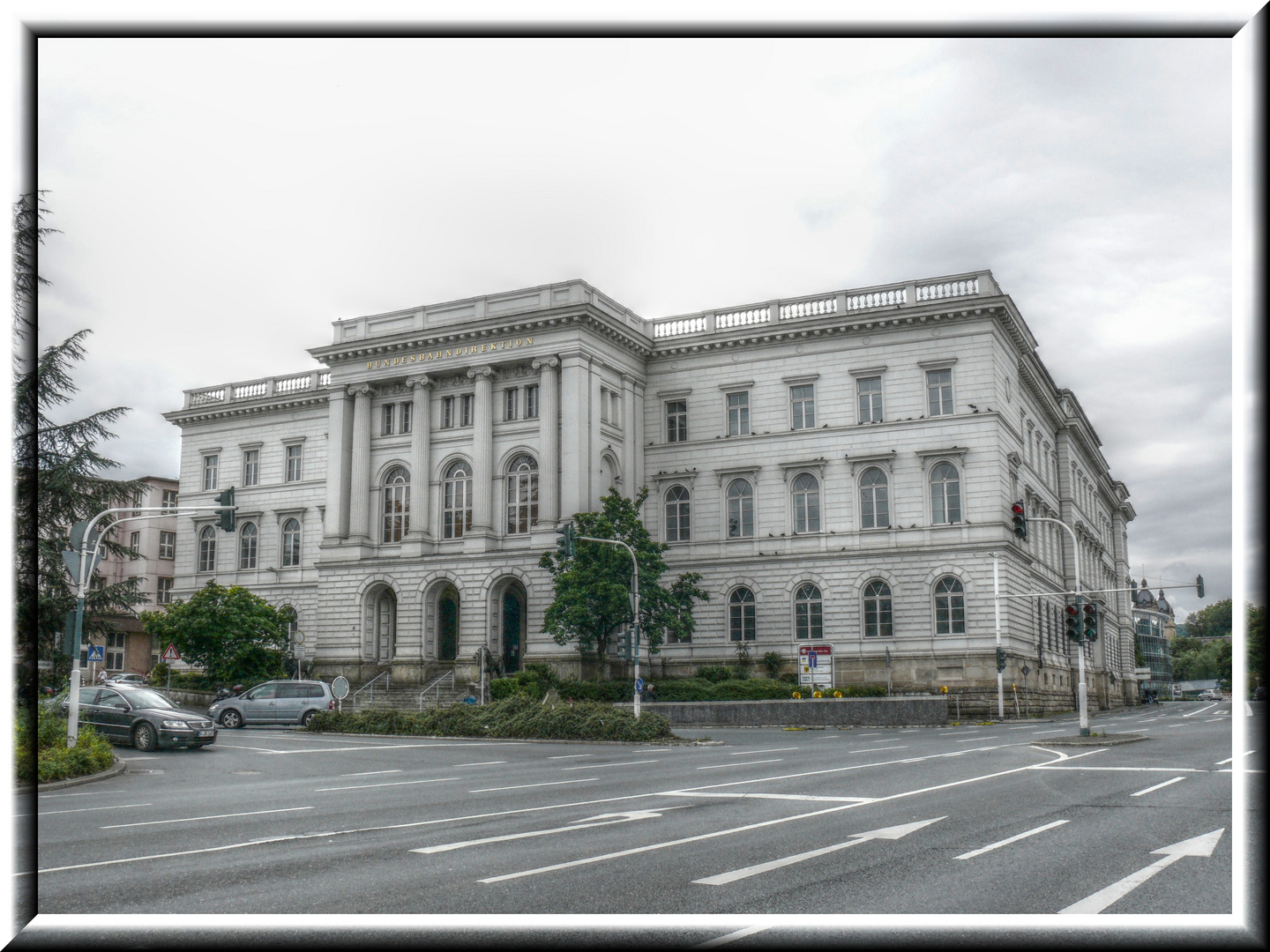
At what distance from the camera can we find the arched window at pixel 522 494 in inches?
2052

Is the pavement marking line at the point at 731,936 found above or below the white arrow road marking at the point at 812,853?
above

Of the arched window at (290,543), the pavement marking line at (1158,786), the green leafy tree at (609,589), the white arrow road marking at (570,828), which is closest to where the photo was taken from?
the white arrow road marking at (570,828)

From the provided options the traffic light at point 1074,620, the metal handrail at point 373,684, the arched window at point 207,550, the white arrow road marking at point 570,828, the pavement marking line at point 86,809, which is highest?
the arched window at point 207,550

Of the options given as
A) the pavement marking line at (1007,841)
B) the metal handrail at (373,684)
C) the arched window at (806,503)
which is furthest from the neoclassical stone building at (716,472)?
the pavement marking line at (1007,841)

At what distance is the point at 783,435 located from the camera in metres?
52.2

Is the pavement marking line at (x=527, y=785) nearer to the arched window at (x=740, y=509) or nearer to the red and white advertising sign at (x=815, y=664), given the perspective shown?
the red and white advertising sign at (x=815, y=664)

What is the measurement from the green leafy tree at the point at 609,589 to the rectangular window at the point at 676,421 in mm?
7429

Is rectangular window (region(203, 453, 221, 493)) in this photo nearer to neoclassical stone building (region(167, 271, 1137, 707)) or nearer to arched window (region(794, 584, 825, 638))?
neoclassical stone building (region(167, 271, 1137, 707))

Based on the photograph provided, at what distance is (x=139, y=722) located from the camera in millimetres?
27531

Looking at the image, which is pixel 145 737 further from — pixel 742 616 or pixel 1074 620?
pixel 742 616

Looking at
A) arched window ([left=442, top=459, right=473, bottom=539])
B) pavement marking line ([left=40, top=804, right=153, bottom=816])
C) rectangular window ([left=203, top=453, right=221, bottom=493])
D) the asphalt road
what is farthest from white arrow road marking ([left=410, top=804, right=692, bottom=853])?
rectangular window ([left=203, top=453, right=221, bottom=493])

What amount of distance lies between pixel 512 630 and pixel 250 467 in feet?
68.7

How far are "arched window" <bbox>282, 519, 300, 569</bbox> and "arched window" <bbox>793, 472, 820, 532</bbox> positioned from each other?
27948mm

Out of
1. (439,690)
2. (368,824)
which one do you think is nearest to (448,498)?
(439,690)
